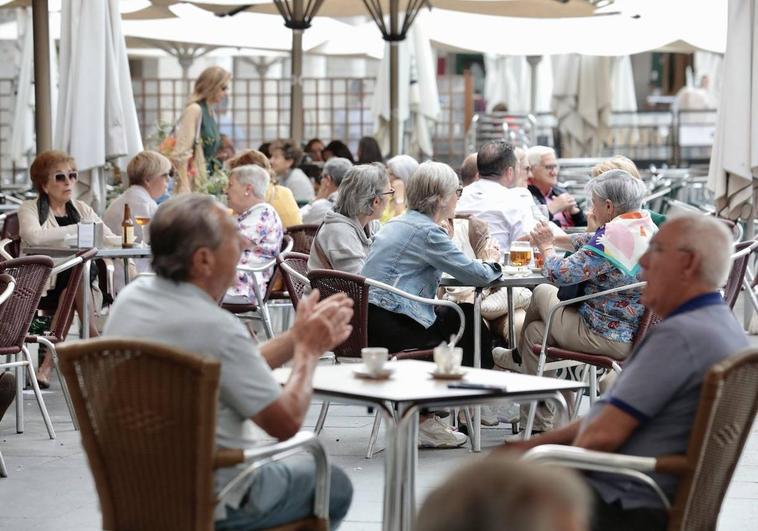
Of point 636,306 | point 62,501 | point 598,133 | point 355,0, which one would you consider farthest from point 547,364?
point 598,133

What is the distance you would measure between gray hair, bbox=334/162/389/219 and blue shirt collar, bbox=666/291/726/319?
137 inches

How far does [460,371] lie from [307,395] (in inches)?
25.0

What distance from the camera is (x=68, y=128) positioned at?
9.65 metres

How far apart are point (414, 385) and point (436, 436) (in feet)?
9.41

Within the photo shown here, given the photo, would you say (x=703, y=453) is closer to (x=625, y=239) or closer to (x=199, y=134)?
(x=625, y=239)

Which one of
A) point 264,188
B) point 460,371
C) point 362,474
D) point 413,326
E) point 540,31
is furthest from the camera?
point 540,31

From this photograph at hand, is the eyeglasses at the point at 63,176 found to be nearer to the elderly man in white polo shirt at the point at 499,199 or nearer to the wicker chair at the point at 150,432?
the elderly man in white polo shirt at the point at 499,199

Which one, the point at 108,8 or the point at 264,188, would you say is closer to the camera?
the point at 264,188

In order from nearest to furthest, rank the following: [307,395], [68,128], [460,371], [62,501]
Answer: [307,395] < [460,371] < [62,501] < [68,128]

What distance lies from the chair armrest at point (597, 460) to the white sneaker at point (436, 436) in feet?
10.8

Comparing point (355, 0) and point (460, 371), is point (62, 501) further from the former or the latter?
point (355, 0)

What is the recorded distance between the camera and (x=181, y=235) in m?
3.57

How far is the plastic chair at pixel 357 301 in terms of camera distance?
636 centimetres

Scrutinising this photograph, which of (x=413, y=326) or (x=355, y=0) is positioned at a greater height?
(x=355, y=0)
